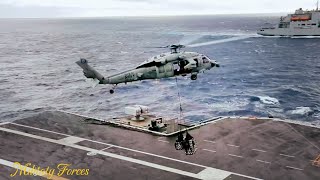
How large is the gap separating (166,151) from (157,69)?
6.83 metres

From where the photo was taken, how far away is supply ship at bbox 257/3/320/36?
149 m

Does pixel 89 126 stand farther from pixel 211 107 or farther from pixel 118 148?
pixel 211 107

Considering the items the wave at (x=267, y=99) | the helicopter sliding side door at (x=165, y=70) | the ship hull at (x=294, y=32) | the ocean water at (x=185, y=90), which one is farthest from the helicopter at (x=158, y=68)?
the ship hull at (x=294, y=32)

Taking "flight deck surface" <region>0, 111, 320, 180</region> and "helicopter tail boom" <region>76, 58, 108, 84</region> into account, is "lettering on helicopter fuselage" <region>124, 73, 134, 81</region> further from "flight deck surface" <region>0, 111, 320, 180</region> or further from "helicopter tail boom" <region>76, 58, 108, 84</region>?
"flight deck surface" <region>0, 111, 320, 180</region>

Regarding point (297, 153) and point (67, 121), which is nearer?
point (297, 153)

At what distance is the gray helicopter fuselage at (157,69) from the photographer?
2911 cm

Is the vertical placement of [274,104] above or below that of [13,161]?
below

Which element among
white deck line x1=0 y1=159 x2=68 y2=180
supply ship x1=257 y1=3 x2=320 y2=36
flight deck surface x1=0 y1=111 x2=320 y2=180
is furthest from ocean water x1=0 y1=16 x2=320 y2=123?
supply ship x1=257 y1=3 x2=320 y2=36

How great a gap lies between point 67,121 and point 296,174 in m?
24.8

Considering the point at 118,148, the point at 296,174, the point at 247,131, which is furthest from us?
the point at 247,131

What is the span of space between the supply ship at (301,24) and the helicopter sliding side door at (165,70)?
133 metres

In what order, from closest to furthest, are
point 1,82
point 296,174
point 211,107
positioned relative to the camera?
point 296,174, point 211,107, point 1,82

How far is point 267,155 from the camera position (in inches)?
1133

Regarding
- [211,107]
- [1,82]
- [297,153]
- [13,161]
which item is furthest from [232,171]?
[1,82]
